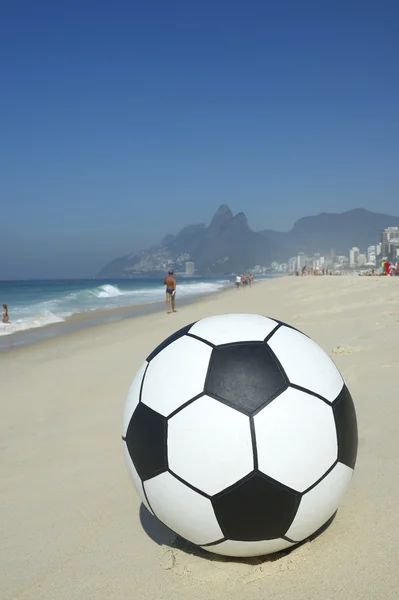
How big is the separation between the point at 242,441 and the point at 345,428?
23.4 inches

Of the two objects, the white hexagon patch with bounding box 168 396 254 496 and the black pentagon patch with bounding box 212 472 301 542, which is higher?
the white hexagon patch with bounding box 168 396 254 496

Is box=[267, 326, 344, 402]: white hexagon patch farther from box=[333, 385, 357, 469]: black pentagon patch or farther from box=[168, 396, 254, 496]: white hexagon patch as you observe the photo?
box=[168, 396, 254, 496]: white hexagon patch

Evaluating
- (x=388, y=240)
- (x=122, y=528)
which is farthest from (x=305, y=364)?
(x=388, y=240)

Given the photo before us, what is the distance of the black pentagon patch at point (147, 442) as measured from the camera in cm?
222

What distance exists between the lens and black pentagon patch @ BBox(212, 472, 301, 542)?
2.07m

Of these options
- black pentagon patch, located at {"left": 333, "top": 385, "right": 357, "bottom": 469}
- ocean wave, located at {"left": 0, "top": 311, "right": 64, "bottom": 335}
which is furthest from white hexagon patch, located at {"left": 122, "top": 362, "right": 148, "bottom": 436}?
ocean wave, located at {"left": 0, "top": 311, "right": 64, "bottom": 335}

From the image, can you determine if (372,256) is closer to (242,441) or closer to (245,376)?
(245,376)

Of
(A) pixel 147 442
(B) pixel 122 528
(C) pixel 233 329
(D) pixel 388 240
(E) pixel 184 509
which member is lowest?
(B) pixel 122 528

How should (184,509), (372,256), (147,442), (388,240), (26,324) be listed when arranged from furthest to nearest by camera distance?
(372,256)
(388,240)
(26,324)
(147,442)
(184,509)

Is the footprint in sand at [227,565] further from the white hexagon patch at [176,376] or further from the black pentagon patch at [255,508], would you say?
the white hexagon patch at [176,376]

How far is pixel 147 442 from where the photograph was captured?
229 centimetres

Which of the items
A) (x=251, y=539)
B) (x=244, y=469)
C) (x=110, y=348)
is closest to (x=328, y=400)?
(x=244, y=469)

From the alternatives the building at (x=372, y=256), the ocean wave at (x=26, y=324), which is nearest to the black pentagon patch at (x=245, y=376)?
the ocean wave at (x=26, y=324)

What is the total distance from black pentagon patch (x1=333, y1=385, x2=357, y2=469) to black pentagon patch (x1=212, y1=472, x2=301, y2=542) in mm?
339
